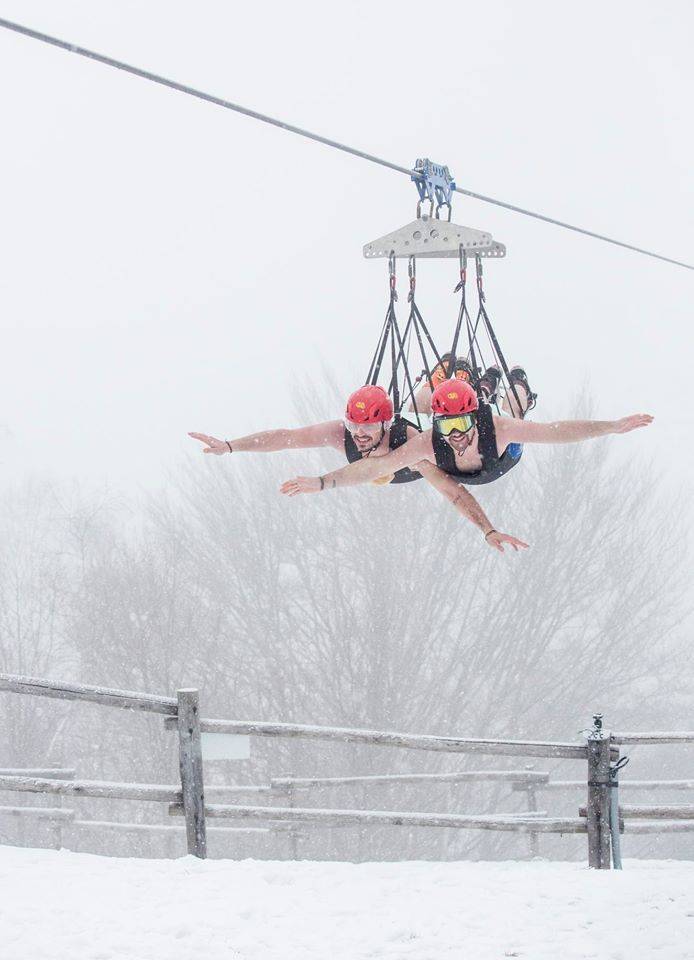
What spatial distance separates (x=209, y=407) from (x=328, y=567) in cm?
6245

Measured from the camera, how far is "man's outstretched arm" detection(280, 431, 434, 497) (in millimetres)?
5480

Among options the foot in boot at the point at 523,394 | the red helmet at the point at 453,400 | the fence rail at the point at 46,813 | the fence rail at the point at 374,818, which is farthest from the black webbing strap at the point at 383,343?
the fence rail at the point at 46,813

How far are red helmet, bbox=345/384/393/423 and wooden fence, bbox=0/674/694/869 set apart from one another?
88.0 inches

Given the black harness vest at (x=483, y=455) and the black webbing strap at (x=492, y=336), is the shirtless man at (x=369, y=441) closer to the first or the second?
the black harness vest at (x=483, y=455)

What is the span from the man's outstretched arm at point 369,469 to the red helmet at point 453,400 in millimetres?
293

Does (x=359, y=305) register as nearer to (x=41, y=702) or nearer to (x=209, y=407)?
(x=209, y=407)

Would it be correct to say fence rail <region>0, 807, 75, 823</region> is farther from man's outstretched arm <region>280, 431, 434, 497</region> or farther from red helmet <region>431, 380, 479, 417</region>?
red helmet <region>431, 380, 479, 417</region>

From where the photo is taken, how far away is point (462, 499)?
6012mm

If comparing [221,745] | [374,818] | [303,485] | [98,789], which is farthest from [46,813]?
[303,485]

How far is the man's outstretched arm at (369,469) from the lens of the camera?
5480 mm

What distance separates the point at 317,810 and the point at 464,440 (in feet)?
10.2

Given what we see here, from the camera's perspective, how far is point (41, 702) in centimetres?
2048

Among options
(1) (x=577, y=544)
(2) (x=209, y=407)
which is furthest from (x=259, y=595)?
(2) (x=209, y=407)

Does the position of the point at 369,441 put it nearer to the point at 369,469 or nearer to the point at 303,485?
the point at 369,469
